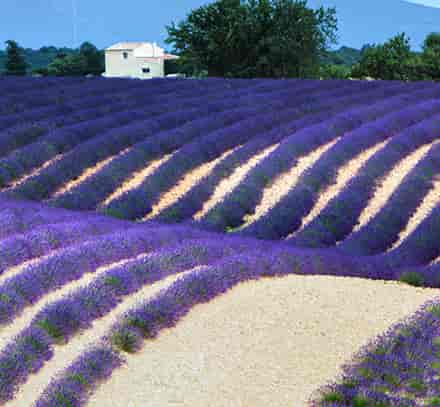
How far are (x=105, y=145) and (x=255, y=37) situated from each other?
2938 centimetres

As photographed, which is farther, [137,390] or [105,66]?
[105,66]

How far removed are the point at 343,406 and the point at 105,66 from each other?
8023 centimetres

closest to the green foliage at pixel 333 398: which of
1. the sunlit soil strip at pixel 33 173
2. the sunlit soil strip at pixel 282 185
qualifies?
the sunlit soil strip at pixel 282 185

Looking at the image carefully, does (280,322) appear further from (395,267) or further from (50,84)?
(50,84)

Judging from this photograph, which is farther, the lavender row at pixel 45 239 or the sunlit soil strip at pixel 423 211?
the sunlit soil strip at pixel 423 211

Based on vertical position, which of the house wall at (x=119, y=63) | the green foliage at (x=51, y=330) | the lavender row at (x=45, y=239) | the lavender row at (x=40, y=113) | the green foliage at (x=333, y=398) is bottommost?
the green foliage at (x=333, y=398)

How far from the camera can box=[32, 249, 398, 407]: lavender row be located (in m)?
4.79

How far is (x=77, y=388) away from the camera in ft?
15.5

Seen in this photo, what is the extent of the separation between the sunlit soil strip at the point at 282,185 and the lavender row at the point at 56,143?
12.7ft

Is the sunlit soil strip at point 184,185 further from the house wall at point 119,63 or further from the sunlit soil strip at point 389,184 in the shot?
the house wall at point 119,63

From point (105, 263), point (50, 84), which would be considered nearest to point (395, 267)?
point (105, 263)

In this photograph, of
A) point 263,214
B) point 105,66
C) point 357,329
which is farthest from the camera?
point 105,66

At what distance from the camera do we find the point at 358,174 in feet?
38.2

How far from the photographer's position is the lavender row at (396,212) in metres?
9.24
